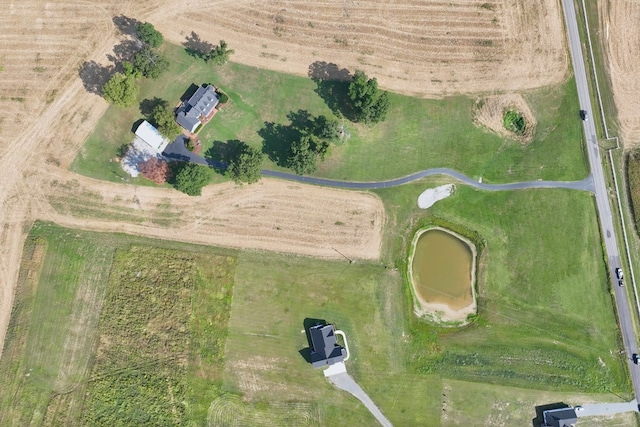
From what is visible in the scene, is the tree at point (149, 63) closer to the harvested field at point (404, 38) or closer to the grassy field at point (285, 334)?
the harvested field at point (404, 38)

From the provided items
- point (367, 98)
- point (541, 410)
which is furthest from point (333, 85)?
point (541, 410)

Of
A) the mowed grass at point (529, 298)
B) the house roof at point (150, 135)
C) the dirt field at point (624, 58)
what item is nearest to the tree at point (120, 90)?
the house roof at point (150, 135)

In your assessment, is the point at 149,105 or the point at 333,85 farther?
the point at 333,85

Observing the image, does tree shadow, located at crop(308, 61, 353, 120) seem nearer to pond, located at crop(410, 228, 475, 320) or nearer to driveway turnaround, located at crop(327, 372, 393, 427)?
pond, located at crop(410, 228, 475, 320)

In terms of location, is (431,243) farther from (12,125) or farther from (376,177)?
(12,125)

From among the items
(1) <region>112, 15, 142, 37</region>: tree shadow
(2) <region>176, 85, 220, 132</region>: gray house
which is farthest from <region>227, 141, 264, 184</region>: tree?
(1) <region>112, 15, 142, 37</region>: tree shadow

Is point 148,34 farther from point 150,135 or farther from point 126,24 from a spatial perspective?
point 150,135

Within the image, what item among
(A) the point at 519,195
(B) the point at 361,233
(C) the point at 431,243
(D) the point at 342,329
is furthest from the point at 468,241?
(D) the point at 342,329
